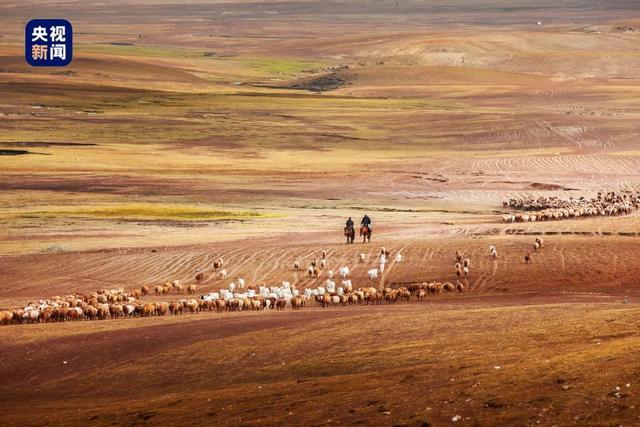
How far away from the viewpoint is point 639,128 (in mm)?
84688

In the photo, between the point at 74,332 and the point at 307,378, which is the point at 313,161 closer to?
the point at 74,332

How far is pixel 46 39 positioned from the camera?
10012 centimetres

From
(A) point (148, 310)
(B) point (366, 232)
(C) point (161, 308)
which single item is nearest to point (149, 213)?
(B) point (366, 232)

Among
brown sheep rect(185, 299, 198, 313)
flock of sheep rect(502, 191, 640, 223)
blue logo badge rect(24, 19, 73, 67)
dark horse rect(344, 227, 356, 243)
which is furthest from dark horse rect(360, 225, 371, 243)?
blue logo badge rect(24, 19, 73, 67)

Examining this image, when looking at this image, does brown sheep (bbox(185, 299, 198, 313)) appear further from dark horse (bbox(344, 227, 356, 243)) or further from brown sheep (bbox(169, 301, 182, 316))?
dark horse (bbox(344, 227, 356, 243))

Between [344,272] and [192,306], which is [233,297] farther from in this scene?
[344,272]

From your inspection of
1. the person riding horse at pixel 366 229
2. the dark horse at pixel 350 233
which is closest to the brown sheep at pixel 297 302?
the dark horse at pixel 350 233

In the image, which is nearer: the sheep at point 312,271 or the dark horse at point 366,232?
the sheep at point 312,271

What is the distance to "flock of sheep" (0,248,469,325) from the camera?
95.3 feet

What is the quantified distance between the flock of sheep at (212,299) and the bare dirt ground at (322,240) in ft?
3.63

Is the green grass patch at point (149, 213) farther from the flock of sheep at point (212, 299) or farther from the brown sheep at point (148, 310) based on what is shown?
the brown sheep at point (148, 310)

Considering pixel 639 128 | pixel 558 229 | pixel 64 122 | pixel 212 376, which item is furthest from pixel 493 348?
pixel 64 122

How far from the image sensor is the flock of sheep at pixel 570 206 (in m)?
45.6

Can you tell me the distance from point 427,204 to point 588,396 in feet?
131
